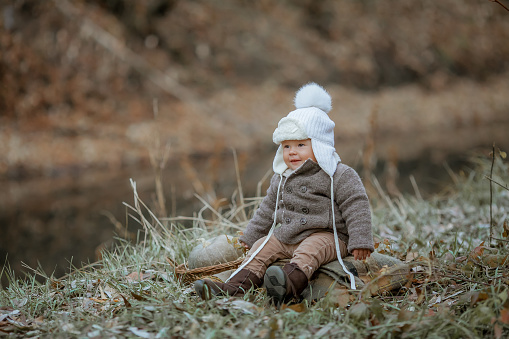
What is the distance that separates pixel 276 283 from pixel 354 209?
2.07ft

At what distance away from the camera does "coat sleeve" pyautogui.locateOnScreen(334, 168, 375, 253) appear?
278 centimetres

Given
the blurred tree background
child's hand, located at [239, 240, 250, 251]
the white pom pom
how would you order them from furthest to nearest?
the blurred tree background, child's hand, located at [239, 240, 250, 251], the white pom pom

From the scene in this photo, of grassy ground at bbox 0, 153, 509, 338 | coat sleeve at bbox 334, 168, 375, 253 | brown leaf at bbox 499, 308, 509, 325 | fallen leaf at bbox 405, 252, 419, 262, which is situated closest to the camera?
brown leaf at bbox 499, 308, 509, 325

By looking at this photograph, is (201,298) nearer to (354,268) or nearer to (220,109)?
(354,268)

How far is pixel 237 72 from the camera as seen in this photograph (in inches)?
604

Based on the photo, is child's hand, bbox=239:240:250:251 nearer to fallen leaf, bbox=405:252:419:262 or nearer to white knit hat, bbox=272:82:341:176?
white knit hat, bbox=272:82:341:176

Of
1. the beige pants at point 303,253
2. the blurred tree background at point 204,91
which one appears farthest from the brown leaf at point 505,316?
the blurred tree background at point 204,91

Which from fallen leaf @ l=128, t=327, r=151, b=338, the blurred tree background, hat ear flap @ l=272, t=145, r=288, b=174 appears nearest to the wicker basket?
hat ear flap @ l=272, t=145, r=288, b=174

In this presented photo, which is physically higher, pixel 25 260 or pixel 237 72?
pixel 237 72

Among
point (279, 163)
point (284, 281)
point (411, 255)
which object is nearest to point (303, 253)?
point (284, 281)

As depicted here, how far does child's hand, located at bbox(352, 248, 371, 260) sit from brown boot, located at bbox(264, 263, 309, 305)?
31 centimetres

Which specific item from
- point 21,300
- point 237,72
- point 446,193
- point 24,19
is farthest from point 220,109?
point 21,300

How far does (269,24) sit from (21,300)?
15633 millimetres

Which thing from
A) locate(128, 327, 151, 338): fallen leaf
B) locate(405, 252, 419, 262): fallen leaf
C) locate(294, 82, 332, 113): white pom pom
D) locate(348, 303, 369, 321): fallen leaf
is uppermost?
locate(294, 82, 332, 113): white pom pom
